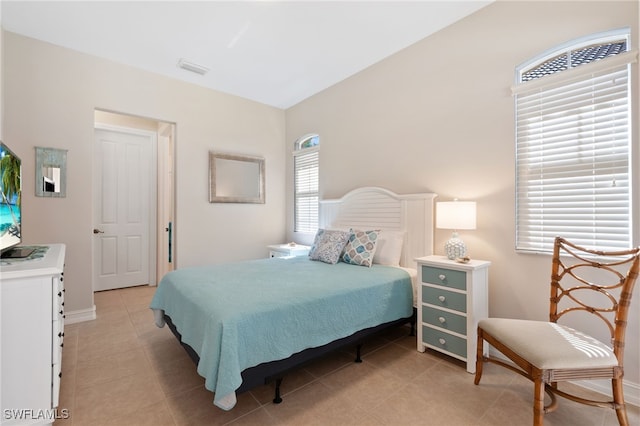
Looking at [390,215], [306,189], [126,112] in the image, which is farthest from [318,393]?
[126,112]

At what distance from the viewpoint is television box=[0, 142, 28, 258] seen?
175 cm

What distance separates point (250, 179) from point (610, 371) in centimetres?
422

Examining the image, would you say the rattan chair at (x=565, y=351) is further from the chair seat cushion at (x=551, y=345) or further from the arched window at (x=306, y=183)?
the arched window at (x=306, y=183)

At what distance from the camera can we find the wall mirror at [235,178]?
4184 millimetres

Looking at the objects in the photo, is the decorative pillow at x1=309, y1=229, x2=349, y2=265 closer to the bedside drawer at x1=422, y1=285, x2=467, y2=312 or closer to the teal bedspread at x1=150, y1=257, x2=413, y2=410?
the teal bedspread at x1=150, y1=257, x2=413, y2=410

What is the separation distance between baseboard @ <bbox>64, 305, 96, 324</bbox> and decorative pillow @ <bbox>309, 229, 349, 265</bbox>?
2.48 m

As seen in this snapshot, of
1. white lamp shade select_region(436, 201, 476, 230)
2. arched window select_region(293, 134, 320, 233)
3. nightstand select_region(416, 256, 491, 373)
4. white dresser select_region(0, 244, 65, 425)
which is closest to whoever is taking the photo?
white dresser select_region(0, 244, 65, 425)

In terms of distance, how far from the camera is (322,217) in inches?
162

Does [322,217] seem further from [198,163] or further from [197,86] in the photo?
[197,86]

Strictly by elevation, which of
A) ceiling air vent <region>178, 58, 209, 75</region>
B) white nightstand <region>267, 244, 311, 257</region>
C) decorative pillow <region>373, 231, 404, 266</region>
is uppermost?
ceiling air vent <region>178, 58, 209, 75</region>

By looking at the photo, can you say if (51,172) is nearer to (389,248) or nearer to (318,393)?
(318,393)

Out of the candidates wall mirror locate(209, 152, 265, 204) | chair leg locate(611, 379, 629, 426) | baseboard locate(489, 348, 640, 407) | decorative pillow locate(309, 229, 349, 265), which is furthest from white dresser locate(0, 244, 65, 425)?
baseboard locate(489, 348, 640, 407)

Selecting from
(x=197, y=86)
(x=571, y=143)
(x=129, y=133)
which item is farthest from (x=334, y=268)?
(x=129, y=133)

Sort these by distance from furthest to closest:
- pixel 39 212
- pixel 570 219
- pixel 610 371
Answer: pixel 39 212 → pixel 570 219 → pixel 610 371
